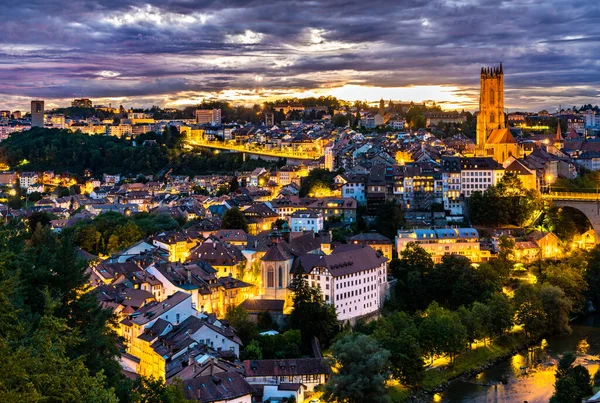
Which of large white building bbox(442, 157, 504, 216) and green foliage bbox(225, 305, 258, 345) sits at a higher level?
large white building bbox(442, 157, 504, 216)

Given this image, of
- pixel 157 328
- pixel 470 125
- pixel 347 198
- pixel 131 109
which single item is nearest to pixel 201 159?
pixel 470 125

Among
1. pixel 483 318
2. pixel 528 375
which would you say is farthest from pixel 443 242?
pixel 528 375

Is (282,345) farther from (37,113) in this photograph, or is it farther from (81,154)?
(37,113)

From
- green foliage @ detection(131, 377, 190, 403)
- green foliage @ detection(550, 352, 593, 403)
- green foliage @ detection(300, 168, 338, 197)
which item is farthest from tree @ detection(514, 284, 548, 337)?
green foliage @ detection(131, 377, 190, 403)

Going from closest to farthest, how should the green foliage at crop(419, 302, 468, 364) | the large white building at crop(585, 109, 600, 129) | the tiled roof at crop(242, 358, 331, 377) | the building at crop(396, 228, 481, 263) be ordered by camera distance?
the tiled roof at crop(242, 358, 331, 377) < the green foliage at crop(419, 302, 468, 364) < the building at crop(396, 228, 481, 263) < the large white building at crop(585, 109, 600, 129)

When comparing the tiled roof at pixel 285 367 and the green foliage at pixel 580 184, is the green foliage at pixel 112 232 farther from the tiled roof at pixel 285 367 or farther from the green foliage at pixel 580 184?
the green foliage at pixel 580 184

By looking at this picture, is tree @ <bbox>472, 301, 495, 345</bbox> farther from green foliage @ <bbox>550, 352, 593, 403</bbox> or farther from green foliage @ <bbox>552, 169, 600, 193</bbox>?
green foliage @ <bbox>552, 169, 600, 193</bbox>
